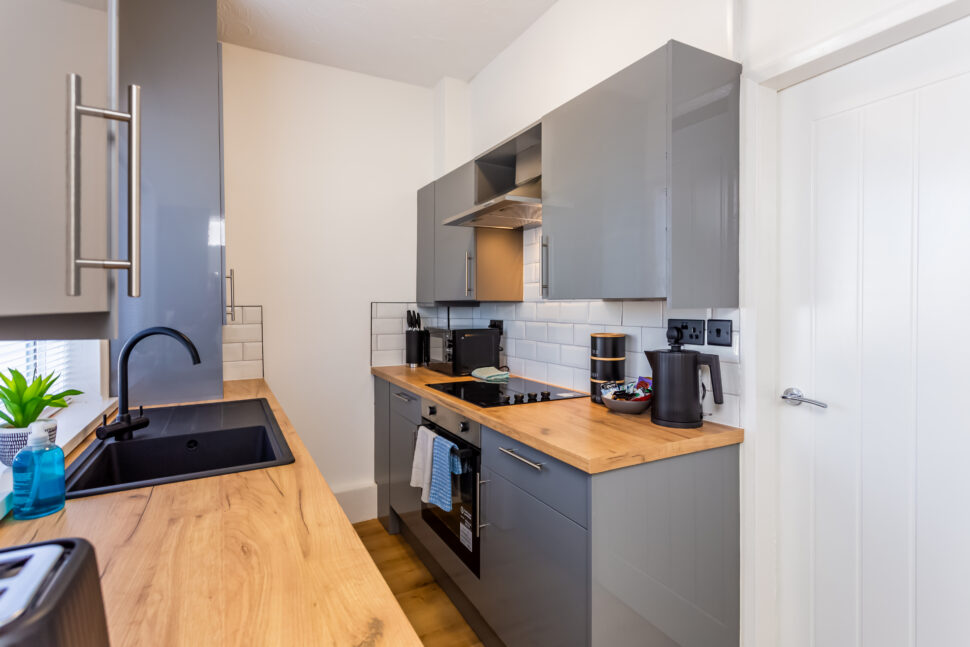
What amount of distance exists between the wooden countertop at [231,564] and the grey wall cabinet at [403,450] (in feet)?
4.61

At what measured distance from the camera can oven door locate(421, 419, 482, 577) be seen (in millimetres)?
1941

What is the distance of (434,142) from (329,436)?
2.19 metres

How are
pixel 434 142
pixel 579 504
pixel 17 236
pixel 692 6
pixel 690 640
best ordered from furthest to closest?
pixel 434 142 < pixel 692 6 < pixel 690 640 < pixel 579 504 < pixel 17 236

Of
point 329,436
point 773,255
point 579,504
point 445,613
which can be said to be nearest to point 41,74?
point 579,504

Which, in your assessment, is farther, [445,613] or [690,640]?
[445,613]

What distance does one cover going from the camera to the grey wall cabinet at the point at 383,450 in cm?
296

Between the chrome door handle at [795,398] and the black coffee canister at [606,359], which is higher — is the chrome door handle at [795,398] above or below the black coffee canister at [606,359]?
below

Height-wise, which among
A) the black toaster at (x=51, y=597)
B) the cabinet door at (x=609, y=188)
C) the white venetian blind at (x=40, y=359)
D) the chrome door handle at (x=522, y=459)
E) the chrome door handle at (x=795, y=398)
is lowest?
the chrome door handle at (x=522, y=459)

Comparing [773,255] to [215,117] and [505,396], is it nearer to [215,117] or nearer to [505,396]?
[505,396]

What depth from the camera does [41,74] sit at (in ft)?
1.60

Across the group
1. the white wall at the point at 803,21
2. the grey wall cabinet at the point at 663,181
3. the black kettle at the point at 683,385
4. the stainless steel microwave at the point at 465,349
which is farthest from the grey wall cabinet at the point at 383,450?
the white wall at the point at 803,21

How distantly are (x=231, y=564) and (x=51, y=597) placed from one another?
0.55 metres

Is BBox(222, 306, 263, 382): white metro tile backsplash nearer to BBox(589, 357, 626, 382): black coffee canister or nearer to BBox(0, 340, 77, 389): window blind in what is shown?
BBox(0, 340, 77, 389): window blind

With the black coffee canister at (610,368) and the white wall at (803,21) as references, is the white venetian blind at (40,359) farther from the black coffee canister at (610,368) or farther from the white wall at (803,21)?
the white wall at (803,21)
